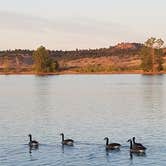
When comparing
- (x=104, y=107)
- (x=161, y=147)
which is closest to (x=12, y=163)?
(x=161, y=147)

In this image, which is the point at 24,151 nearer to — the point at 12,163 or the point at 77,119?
the point at 12,163

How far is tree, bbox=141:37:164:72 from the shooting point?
18857cm

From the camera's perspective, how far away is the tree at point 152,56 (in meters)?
189

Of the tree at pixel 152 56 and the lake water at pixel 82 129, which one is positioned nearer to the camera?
the lake water at pixel 82 129

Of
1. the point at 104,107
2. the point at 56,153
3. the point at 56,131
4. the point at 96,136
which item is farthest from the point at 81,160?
the point at 104,107

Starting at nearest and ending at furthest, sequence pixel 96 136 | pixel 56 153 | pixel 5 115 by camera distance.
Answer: pixel 56 153 → pixel 96 136 → pixel 5 115

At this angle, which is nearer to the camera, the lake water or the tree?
the lake water

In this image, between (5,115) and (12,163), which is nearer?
(12,163)

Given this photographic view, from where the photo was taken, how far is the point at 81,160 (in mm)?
36344

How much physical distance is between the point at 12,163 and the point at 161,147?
36.5 feet

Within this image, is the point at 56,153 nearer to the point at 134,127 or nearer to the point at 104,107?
the point at 134,127

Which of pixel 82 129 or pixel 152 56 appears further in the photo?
pixel 152 56

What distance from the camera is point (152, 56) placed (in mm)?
189375

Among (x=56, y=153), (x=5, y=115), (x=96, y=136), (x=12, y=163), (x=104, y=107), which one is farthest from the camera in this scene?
(x=104, y=107)
